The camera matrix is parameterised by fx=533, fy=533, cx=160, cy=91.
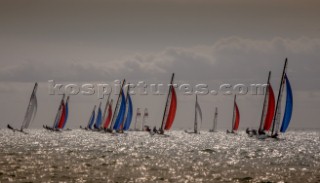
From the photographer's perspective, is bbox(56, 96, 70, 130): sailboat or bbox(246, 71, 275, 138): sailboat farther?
bbox(56, 96, 70, 130): sailboat

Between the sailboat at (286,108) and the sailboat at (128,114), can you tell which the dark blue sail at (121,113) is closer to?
the sailboat at (128,114)

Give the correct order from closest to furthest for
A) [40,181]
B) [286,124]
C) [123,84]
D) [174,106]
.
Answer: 1. [40,181]
2. [286,124]
3. [174,106]
4. [123,84]

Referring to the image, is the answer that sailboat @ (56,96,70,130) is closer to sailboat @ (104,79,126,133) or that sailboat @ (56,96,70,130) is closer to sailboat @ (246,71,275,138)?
sailboat @ (104,79,126,133)

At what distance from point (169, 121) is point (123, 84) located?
2009 cm

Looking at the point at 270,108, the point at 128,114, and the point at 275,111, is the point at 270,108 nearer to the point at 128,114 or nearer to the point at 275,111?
the point at 275,111

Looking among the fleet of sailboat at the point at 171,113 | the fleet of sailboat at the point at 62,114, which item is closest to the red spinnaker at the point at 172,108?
the fleet of sailboat at the point at 171,113

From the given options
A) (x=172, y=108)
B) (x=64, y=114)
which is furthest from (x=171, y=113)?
(x=64, y=114)

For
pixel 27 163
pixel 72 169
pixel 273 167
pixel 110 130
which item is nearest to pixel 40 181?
pixel 72 169

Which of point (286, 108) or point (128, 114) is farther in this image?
point (128, 114)

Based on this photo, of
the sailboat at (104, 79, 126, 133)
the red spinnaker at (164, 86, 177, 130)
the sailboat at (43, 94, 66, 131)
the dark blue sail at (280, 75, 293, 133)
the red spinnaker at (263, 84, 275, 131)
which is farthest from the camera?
the sailboat at (43, 94, 66, 131)

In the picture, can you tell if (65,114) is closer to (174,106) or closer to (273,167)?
(174,106)

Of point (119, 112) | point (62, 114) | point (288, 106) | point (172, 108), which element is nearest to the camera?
point (288, 106)

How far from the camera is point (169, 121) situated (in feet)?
340

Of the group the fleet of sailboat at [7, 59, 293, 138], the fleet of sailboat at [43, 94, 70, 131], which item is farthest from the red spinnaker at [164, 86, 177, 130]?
the fleet of sailboat at [43, 94, 70, 131]
